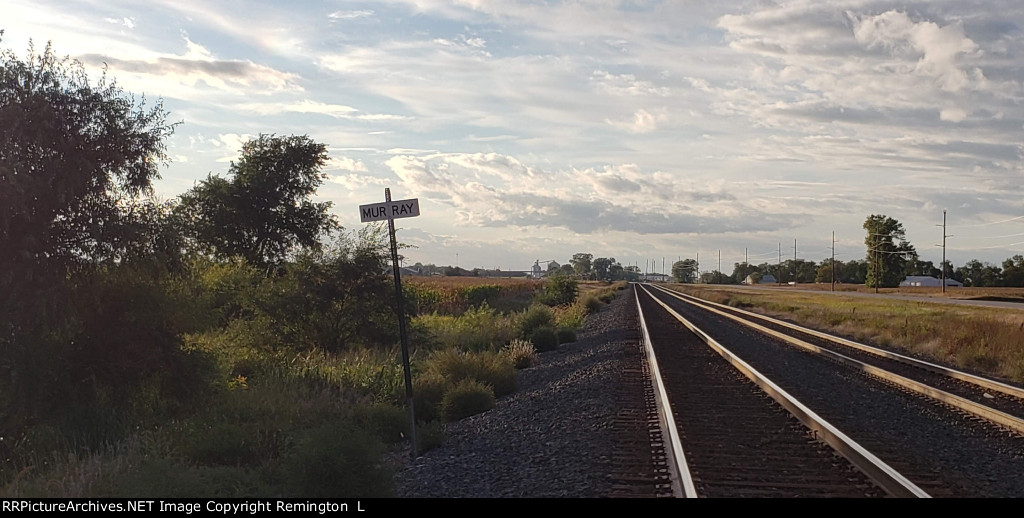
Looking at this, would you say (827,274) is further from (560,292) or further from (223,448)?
(223,448)

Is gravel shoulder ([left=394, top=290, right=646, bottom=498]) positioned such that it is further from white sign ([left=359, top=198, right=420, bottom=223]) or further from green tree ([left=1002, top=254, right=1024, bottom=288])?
green tree ([left=1002, top=254, right=1024, bottom=288])

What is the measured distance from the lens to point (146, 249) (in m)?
14.2

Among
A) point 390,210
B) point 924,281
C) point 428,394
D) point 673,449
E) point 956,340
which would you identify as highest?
point 390,210

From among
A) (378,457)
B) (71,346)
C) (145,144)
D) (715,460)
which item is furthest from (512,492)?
(145,144)

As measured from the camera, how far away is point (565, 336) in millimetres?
29422

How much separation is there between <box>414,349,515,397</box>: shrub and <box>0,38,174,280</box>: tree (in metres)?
6.16

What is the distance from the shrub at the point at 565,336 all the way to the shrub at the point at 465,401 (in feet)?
45.6

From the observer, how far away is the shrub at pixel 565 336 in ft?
95.3

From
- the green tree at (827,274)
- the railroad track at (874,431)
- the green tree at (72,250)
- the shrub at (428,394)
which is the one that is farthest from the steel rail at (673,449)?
the green tree at (827,274)

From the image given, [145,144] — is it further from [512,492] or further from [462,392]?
[512,492]

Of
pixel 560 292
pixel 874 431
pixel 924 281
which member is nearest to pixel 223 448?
pixel 874 431

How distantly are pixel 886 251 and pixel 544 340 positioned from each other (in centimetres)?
11217

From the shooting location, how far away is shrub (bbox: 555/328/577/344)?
2906cm
